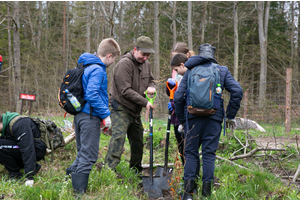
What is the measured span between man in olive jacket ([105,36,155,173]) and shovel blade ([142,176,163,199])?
48 centimetres

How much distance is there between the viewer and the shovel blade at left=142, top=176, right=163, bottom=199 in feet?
11.1

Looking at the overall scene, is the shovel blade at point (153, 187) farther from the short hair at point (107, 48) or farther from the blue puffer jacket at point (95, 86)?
the short hair at point (107, 48)

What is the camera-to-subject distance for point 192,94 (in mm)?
2848

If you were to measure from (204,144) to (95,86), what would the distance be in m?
1.45

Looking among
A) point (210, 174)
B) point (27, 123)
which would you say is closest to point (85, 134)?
point (27, 123)

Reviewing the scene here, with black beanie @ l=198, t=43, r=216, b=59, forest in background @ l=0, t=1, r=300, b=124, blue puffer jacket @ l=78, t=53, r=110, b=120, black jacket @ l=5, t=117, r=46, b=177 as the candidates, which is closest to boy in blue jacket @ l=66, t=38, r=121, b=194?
blue puffer jacket @ l=78, t=53, r=110, b=120

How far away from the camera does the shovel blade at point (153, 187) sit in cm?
339

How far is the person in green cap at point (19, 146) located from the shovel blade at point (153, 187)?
60.2 inches

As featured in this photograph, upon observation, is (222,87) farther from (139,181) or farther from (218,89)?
(139,181)

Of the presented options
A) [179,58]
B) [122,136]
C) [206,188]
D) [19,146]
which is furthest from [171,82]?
[19,146]

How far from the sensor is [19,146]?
3496 mm

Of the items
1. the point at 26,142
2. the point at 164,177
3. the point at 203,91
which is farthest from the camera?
the point at 164,177

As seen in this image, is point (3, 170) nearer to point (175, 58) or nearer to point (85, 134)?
point (85, 134)

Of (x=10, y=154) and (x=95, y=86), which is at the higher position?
(x=95, y=86)
